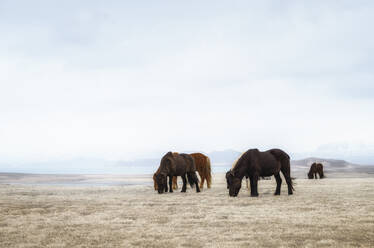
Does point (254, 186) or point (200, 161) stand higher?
point (200, 161)

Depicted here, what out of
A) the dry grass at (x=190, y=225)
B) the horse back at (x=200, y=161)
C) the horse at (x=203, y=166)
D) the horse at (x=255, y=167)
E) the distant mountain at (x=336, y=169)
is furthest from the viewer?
the distant mountain at (x=336, y=169)

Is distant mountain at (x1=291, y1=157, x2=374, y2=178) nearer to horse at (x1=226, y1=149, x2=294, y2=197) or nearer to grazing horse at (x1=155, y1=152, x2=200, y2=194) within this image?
grazing horse at (x1=155, y1=152, x2=200, y2=194)

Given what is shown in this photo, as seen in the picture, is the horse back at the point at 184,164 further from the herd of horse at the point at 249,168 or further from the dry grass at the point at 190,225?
the dry grass at the point at 190,225

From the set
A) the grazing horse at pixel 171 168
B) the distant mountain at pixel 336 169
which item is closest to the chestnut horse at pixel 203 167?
the grazing horse at pixel 171 168

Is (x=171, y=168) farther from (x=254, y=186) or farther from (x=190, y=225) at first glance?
(x=190, y=225)

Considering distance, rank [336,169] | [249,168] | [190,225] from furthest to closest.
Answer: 1. [336,169]
2. [249,168]
3. [190,225]

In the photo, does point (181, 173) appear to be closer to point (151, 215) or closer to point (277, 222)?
point (151, 215)

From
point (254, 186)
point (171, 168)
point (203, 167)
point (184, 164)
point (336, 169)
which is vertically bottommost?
point (336, 169)

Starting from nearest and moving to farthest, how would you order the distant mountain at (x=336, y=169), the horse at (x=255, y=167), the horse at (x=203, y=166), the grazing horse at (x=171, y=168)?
the horse at (x=255, y=167) → the grazing horse at (x=171, y=168) → the horse at (x=203, y=166) → the distant mountain at (x=336, y=169)

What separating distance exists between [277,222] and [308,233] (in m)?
1.25

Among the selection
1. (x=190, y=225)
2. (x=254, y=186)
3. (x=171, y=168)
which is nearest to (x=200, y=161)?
(x=171, y=168)

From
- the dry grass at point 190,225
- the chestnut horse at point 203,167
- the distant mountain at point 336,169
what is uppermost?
the chestnut horse at point 203,167

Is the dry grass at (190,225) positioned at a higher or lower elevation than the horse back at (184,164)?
lower

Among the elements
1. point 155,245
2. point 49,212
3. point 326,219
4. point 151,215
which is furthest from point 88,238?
point 326,219
